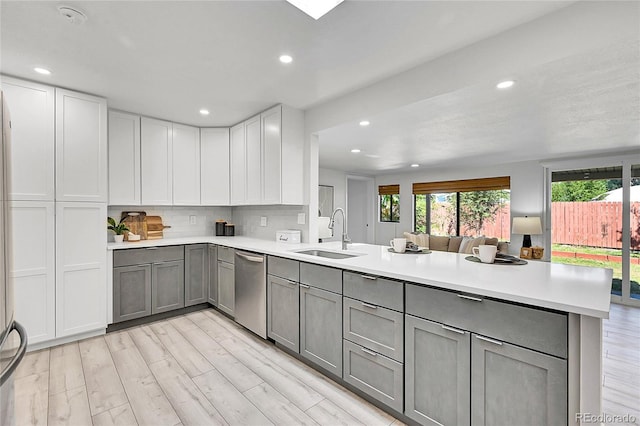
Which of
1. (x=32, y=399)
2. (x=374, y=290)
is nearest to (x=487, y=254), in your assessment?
(x=374, y=290)

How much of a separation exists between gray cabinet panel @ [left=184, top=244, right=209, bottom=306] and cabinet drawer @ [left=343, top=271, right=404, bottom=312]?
2.25 metres

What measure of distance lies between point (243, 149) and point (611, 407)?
3935mm

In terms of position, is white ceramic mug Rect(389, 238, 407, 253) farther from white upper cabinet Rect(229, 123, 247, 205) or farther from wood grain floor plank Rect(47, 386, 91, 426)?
wood grain floor plank Rect(47, 386, 91, 426)

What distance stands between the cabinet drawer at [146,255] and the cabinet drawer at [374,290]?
2.26 m

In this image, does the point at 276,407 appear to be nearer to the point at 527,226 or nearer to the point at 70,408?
the point at 70,408

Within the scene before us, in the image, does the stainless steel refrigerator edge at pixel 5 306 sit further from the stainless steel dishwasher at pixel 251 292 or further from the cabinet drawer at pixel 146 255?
the cabinet drawer at pixel 146 255

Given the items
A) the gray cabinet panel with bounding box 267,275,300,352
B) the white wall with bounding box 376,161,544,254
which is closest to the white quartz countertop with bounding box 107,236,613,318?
the gray cabinet panel with bounding box 267,275,300,352

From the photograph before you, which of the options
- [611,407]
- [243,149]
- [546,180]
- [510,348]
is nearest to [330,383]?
[510,348]

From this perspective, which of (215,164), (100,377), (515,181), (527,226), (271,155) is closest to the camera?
(100,377)

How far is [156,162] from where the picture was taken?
3.55 meters

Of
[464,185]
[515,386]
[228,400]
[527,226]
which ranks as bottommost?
[228,400]

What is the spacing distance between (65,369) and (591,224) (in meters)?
6.85

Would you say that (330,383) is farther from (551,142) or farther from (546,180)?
(546,180)

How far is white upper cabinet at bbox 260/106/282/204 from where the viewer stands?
3098 mm
